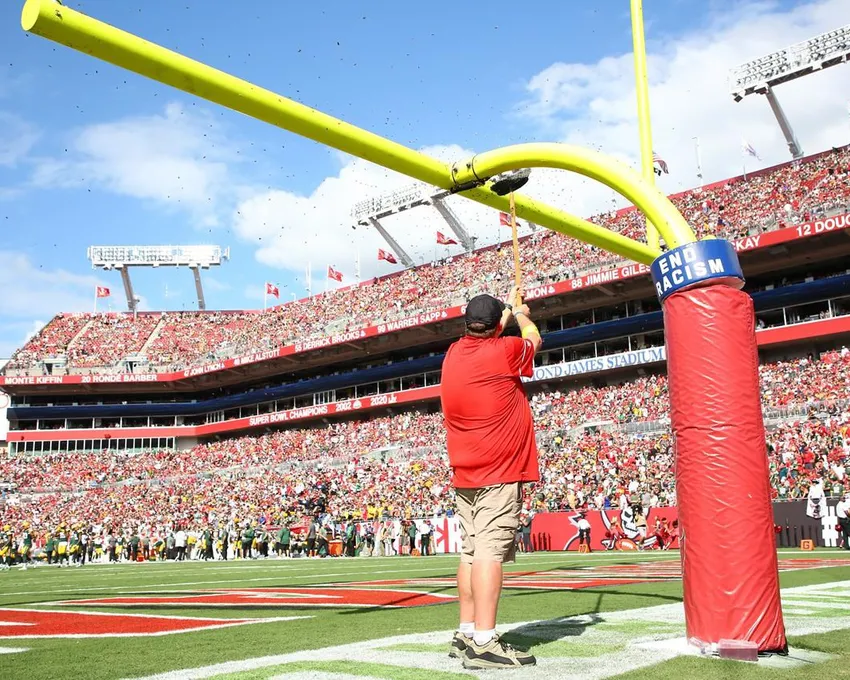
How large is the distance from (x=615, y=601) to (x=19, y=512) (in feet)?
130

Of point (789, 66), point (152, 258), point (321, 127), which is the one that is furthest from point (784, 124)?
point (152, 258)

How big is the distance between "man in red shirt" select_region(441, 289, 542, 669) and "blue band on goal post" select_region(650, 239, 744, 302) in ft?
2.60

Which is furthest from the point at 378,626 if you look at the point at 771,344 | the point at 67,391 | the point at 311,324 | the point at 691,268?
the point at 67,391

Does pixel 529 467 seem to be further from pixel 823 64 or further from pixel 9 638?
pixel 823 64

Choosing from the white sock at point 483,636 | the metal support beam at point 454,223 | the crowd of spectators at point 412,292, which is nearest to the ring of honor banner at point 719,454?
the white sock at point 483,636

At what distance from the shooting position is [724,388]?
12.7 ft

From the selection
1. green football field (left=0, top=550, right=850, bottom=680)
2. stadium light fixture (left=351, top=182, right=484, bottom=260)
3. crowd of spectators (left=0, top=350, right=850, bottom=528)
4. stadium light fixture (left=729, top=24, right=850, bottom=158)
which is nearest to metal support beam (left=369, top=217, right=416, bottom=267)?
stadium light fixture (left=351, top=182, right=484, bottom=260)

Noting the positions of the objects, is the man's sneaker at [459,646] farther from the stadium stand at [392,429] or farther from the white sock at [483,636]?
the stadium stand at [392,429]

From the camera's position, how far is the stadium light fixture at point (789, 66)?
35.8 metres

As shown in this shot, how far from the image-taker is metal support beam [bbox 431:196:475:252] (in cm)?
4681

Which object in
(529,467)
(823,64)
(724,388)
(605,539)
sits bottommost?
(605,539)

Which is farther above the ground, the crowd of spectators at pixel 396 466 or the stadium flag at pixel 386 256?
the stadium flag at pixel 386 256

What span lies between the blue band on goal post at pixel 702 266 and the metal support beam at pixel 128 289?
200 ft

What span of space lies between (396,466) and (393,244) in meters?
21.6
